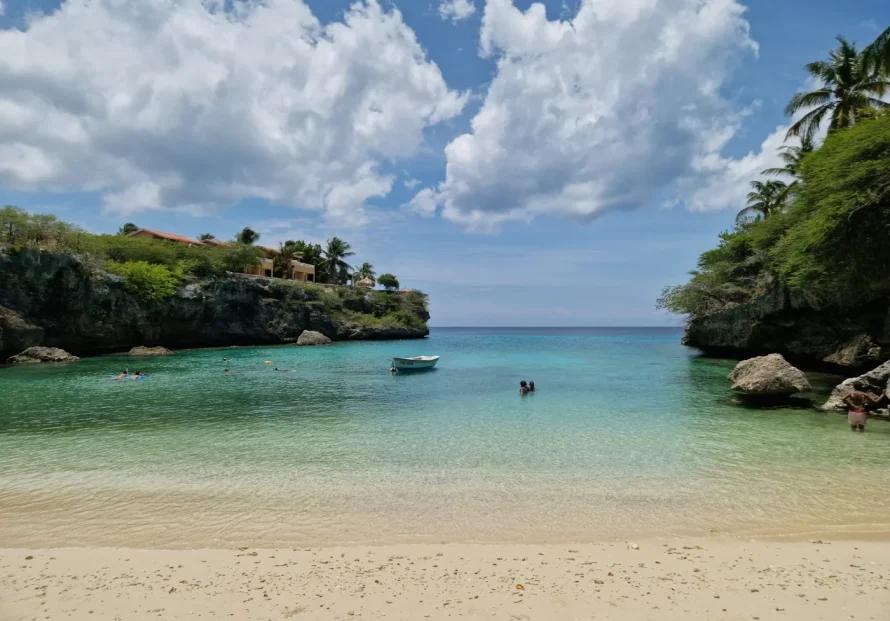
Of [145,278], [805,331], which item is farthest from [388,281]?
[805,331]

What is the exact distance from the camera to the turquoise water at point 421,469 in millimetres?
6473

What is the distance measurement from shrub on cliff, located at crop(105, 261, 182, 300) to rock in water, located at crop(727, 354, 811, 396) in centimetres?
4514

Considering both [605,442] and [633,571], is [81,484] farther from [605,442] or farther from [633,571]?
[605,442]

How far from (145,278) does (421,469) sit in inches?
1674

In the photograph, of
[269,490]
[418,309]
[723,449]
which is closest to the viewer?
[269,490]

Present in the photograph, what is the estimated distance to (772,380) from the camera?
49.7ft

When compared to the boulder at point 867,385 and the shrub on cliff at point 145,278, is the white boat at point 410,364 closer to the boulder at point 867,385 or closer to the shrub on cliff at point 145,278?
the boulder at point 867,385

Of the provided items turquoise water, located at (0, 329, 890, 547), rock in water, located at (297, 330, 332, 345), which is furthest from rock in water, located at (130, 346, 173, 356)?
turquoise water, located at (0, 329, 890, 547)

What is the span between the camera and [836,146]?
17.0 m

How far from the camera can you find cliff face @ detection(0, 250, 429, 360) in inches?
1296

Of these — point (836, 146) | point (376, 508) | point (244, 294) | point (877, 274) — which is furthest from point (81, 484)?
point (244, 294)

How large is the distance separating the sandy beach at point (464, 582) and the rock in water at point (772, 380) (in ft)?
36.2

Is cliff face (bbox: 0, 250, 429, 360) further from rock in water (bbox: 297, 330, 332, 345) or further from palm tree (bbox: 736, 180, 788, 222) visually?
palm tree (bbox: 736, 180, 788, 222)

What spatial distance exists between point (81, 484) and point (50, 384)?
695 inches
